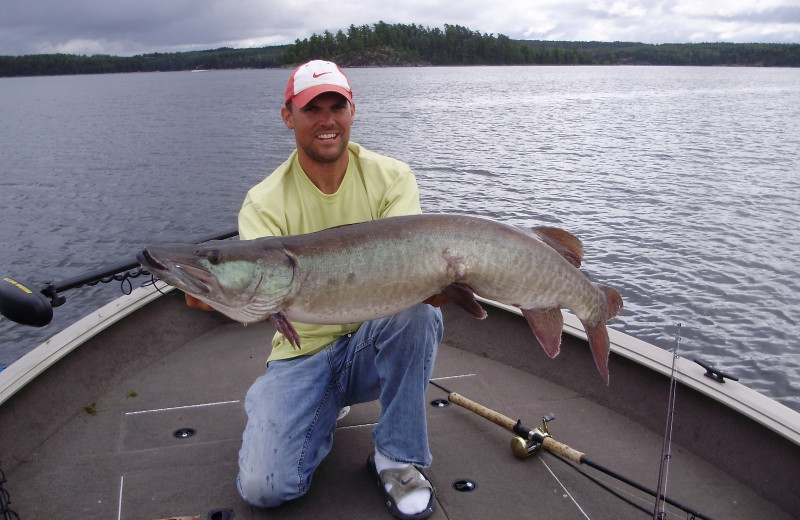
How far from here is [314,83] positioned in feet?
8.86

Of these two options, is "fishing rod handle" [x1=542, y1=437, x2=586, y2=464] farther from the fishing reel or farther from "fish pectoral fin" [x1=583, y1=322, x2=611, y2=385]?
"fish pectoral fin" [x1=583, y1=322, x2=611, y2=385]

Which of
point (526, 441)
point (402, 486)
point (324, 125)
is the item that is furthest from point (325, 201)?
point (526, 441)

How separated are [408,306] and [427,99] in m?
38.7

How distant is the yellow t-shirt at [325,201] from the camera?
9.20 ft

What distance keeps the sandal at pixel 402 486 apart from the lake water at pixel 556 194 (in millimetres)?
2011

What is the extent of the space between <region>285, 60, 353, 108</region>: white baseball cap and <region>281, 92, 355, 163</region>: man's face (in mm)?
30

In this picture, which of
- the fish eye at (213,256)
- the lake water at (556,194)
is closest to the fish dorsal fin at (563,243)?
the fish eye at (213,256)

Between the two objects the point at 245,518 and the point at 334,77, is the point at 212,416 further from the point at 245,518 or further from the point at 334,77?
the point at 334,77

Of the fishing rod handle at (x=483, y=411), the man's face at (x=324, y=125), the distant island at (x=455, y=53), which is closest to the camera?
the man's face at (x=324, y=125)

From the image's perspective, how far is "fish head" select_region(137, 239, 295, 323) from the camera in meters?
2.16

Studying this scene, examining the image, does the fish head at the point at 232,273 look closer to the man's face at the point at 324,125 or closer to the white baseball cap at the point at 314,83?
the man's face at the point at 324,125

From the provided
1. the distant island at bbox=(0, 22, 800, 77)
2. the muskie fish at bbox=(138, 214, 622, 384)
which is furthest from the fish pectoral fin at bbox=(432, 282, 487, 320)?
the distant island at bbox=(0, 22, 800, 77)

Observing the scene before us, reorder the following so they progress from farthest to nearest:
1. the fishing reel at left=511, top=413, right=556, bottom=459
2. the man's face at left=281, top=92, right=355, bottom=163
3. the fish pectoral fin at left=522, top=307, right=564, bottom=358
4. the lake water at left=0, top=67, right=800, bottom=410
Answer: the lake water at left=0, top=67, right=800, bottom=410 → the fishing reel at left=511, top=413, right=556, bottom=459 → the man's face at left=281, top=92, right=355, bottom=163 → the fish pectoral fin at left=522, top=307, right=564, bottom=358

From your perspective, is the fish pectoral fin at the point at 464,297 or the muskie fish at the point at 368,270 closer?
the muskie fish at the point at 368,270
